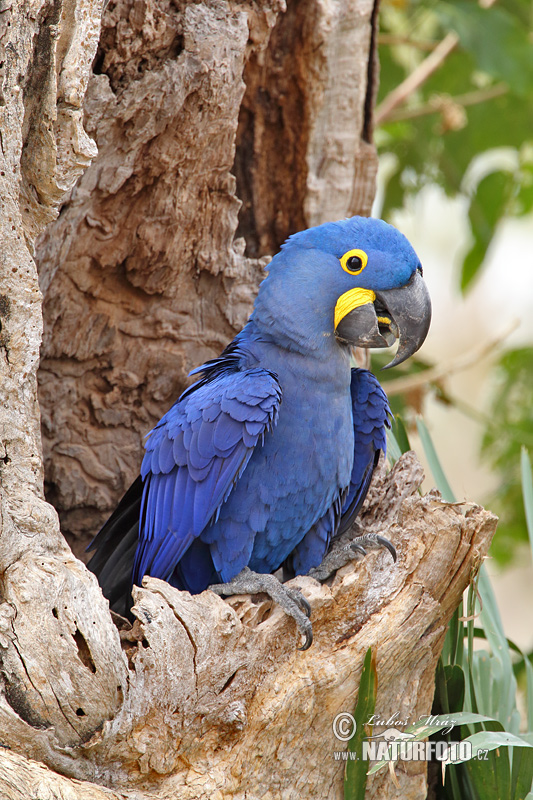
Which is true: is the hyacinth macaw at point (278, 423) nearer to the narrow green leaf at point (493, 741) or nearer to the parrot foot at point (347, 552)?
the parrot foot at point (347, 552)

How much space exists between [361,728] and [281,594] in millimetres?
356

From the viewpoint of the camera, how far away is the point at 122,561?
212 cm

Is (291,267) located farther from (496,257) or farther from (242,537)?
(496,257)

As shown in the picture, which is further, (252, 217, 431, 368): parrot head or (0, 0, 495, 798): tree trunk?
(252, 217, 431, 368): parrot head

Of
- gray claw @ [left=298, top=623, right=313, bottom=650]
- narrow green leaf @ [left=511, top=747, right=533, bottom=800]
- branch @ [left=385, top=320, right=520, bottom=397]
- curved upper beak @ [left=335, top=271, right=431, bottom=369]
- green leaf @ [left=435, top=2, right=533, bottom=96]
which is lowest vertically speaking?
narrow green leaf @ [left=511, top=747, right=533, bottom=800]

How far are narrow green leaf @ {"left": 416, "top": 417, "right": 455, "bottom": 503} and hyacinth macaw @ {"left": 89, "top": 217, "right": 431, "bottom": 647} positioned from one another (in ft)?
0.74

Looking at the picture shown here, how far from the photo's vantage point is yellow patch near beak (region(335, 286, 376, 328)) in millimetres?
1868

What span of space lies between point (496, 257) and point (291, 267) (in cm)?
868

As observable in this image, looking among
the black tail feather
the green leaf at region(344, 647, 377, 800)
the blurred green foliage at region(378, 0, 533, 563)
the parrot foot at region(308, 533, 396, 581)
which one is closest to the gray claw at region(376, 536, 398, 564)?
the parrot foot at region(308, 533, 396, 581)

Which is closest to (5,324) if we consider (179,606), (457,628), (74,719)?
(179,606)

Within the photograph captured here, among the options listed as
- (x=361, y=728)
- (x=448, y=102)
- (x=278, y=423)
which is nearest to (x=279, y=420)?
(x=278, y=423)

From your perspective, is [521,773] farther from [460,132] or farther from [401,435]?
[460,132]

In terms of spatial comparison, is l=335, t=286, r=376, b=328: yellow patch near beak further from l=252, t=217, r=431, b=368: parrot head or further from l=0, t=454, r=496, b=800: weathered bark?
l=0, t=454, r=496, b=800: weathered bark

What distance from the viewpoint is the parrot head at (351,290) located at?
1.84 meters
